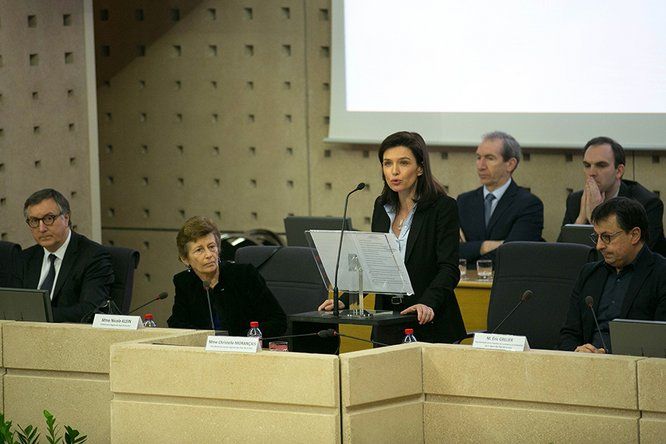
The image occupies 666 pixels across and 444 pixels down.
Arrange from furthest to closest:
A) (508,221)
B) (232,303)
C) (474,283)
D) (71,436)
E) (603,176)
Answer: (508,221) < (603,176) < (474,283) < (232,303) < (71,436)

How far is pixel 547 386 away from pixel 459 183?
14.7 feet

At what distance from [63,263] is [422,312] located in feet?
6.10

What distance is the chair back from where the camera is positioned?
16.9ft

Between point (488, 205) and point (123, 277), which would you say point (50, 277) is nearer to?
point (123, 277)

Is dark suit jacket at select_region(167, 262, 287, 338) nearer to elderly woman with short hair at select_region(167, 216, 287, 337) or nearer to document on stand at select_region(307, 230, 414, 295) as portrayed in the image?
elderly woman with short hair at select_region(167, 216, 287, 337)

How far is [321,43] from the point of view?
8328 mm

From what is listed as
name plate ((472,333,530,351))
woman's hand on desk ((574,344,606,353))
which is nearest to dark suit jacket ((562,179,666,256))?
woman's hand on desk ((574,344,606,353))

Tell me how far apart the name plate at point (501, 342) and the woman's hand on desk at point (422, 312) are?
64 cm

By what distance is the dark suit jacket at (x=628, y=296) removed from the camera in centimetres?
432

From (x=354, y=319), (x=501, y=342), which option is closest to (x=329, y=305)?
(x=354, y=319)

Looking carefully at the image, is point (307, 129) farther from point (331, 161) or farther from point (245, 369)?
point (245, 369)

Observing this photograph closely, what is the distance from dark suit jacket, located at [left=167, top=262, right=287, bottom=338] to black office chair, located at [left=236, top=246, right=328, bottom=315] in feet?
1.22

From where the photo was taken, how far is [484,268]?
628cm

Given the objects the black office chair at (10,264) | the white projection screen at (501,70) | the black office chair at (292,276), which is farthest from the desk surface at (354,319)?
the white projection screen at (501,70)
